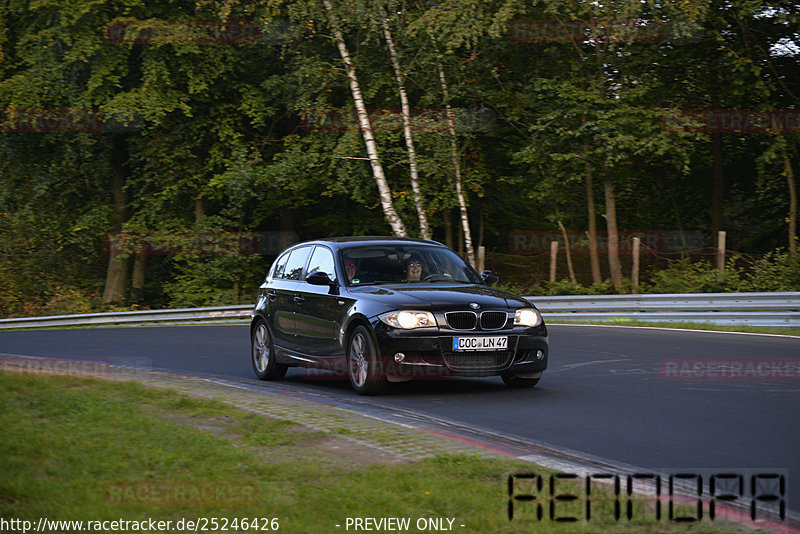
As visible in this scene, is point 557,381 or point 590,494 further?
point 557,381

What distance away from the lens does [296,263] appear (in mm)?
12945

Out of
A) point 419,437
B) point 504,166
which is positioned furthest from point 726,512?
point 504,166

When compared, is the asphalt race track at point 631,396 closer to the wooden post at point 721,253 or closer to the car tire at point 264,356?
the car tire at point 264,356

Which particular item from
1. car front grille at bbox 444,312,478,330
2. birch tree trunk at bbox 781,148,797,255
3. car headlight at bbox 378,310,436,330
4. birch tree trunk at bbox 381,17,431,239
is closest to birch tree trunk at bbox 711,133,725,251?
birch tree trunk at bbox 781,148,797,255

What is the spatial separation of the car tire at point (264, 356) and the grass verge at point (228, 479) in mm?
4260

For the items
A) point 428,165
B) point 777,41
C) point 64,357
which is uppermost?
point 777,41

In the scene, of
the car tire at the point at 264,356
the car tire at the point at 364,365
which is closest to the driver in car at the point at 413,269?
the car tire at the point at 364,365

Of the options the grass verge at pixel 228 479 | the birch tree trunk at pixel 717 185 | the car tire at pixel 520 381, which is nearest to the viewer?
the grass verge at pixel 228 479

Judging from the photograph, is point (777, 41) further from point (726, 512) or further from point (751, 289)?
point (726, 512)

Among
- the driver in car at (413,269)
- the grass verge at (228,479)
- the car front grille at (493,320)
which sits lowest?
the grass verge at (228,479)

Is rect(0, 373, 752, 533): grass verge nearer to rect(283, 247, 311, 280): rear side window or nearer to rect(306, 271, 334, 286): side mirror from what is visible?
rect(306, 271, 334, 286): side mirror

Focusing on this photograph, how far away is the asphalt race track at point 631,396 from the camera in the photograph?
748 centimetres

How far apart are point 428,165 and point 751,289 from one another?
9372 mm

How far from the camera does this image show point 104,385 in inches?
412
